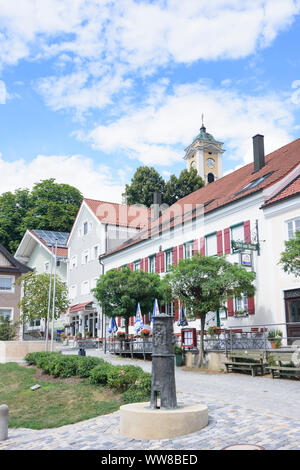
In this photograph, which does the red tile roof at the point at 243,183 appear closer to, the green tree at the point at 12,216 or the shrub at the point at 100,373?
the shrub at the point at 100,373

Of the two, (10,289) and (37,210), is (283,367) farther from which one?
(37,210)

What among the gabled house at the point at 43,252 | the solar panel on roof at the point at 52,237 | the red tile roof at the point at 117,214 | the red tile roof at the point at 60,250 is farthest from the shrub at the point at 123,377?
the solar panel on roof at the point at 52,237

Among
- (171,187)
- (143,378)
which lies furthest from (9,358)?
(171,187)

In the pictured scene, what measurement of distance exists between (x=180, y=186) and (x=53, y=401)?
39.8 meters

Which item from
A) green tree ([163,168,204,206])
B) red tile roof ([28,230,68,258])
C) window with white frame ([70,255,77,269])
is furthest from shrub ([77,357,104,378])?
green tree ([163,168,204,206])

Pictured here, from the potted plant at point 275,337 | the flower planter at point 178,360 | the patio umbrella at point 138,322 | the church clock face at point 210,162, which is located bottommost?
the flower planter at point 178,360

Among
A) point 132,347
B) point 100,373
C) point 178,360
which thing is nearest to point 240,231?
point 178,360

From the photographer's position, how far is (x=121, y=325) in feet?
119

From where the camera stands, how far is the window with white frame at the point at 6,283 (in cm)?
3828

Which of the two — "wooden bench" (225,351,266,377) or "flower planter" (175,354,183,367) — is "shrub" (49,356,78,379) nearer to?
"flower planter" (175,354,183,367)

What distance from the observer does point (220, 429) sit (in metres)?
8.93

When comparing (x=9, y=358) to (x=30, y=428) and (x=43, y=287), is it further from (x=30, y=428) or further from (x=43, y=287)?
(x=30, y=428)

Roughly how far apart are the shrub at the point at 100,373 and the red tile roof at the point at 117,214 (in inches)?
1040
